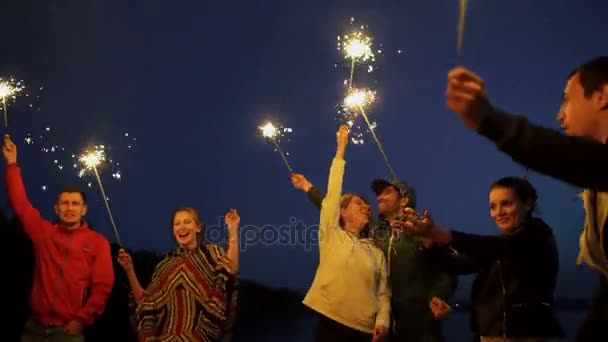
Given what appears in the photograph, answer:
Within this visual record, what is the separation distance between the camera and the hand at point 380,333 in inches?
221

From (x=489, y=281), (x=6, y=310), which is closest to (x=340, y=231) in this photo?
(x=489, y=281)

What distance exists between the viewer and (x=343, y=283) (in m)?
5.69

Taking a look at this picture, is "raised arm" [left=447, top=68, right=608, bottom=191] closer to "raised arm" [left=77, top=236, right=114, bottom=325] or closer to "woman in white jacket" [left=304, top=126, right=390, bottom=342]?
"woman in white jacket" [left=304, top=126, right=390, bottom=342]

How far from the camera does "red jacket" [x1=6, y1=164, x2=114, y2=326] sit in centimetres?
592

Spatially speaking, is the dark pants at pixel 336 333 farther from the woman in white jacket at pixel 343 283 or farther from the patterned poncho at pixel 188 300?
the patterned poncho at pixel 188 300

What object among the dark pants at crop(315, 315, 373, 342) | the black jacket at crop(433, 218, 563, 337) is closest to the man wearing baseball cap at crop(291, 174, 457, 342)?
the dark pants at crop(315, 315, 373, 342)

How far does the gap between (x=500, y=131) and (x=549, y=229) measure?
103 inches

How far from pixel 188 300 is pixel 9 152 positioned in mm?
2409

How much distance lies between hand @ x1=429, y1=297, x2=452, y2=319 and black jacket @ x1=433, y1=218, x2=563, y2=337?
1677 mm

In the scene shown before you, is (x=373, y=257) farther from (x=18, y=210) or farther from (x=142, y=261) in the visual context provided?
(x=142, y=261)

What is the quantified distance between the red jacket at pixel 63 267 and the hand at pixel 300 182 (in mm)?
2033

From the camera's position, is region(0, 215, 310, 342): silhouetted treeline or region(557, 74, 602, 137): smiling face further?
region(0, 215, 310, 342): silhouetted treeline

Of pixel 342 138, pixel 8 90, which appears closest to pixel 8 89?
pixel 8 90

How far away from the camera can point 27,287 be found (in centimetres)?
1641
